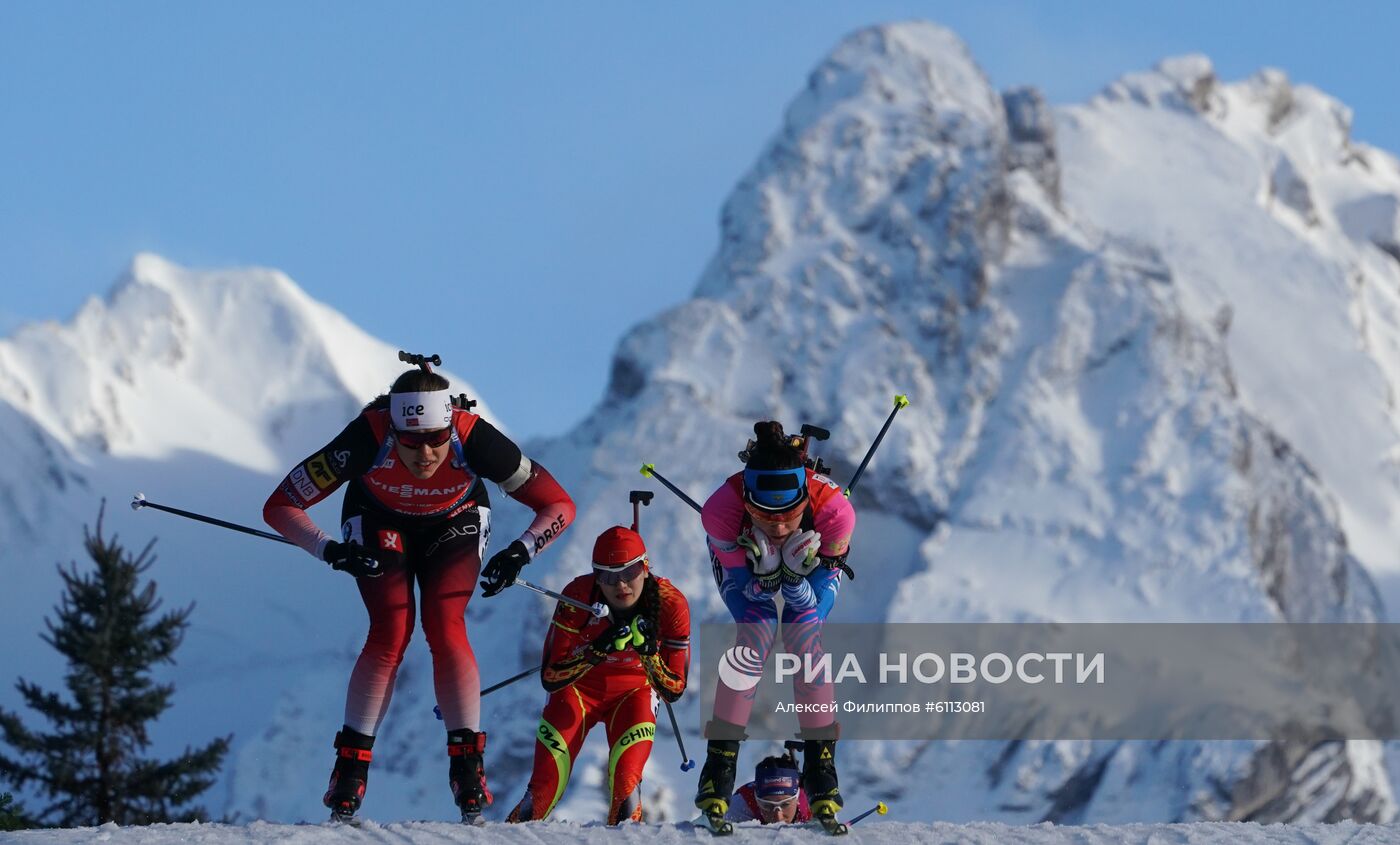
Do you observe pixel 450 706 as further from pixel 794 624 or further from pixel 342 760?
pixel 794 624

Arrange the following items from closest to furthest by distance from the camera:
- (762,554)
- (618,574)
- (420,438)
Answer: (420,438), (762,554), (618,574)

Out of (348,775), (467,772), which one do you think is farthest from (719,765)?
(348,775)

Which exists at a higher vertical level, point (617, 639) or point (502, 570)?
point (617, 639)

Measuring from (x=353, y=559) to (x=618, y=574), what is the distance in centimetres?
231

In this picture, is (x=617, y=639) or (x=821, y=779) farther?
(x=617, y=639)

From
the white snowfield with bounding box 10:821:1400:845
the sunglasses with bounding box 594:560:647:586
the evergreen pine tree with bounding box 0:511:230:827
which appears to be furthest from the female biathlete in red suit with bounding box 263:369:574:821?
the evergreen pine tree with bounding box 0:511:230:827

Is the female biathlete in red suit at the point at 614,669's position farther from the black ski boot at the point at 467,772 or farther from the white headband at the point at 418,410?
the white headband at the point at 418,410

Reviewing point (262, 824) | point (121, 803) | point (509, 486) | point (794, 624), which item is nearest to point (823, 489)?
point (794, 624)

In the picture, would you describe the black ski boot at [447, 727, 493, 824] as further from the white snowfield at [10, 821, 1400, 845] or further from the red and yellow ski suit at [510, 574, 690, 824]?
the red and yellow ski suit at [510, 574, 690, 824]

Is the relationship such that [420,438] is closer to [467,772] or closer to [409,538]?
[409,538]

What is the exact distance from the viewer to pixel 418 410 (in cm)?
1152

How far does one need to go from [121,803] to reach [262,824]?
1620 centimetres

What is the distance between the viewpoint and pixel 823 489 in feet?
39.6

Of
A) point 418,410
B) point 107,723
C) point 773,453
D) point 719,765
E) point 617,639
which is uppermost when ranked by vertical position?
Result: point 107,723
